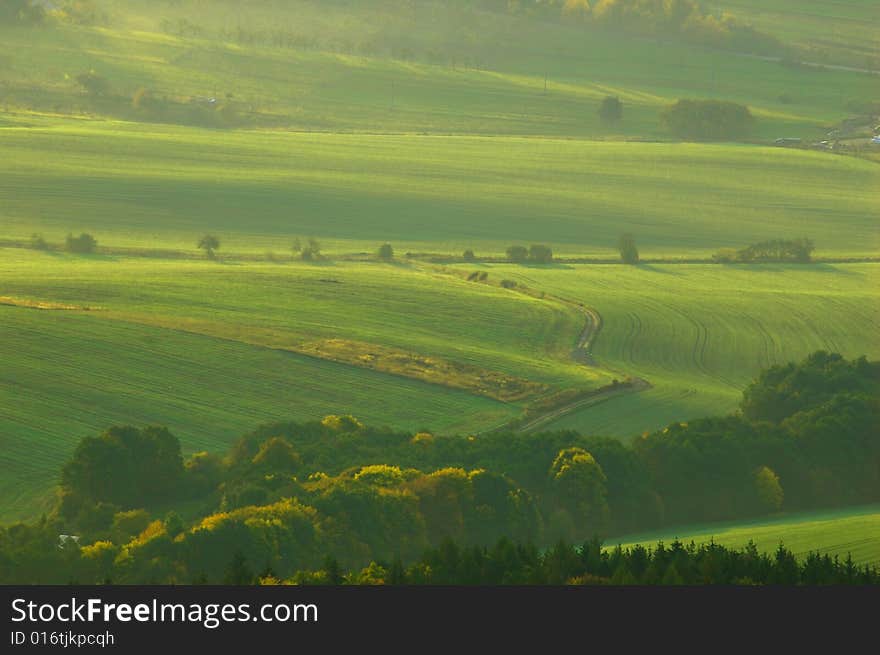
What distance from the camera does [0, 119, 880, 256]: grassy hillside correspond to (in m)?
107

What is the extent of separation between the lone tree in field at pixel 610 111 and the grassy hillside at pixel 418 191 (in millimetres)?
11185

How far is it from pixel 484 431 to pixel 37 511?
58.0 ft

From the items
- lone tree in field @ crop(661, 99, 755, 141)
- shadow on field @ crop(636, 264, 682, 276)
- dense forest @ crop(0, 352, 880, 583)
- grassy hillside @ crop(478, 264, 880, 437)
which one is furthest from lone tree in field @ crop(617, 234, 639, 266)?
lone tree in field @ crop(661, 99, 755, 141)

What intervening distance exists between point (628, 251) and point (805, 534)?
59.7 m

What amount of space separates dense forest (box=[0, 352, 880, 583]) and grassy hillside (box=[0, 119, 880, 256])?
1864 inches

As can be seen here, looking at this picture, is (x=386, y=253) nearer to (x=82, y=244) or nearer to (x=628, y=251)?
(x=628, y=251)

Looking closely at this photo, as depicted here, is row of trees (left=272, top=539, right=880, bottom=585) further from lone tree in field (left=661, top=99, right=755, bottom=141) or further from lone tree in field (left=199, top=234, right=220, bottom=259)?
lone tree in field (left=661, top=99, right=755, bottom=141)

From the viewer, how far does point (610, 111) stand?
154750mm

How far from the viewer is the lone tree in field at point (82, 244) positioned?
309ft

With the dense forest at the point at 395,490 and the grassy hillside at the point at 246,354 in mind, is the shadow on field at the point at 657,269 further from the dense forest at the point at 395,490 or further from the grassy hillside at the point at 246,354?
the dense forest at the point at 395,490

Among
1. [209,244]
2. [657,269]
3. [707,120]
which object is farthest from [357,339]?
[707,120]

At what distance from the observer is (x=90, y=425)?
5653cm

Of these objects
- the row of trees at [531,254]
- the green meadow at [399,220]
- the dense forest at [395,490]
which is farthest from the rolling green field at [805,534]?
the row of trees at [531,254]

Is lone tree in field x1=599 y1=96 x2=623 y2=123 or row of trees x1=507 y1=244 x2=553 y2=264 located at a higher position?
lone tree in field x1=599 y1=96 x2=623 y2=123
